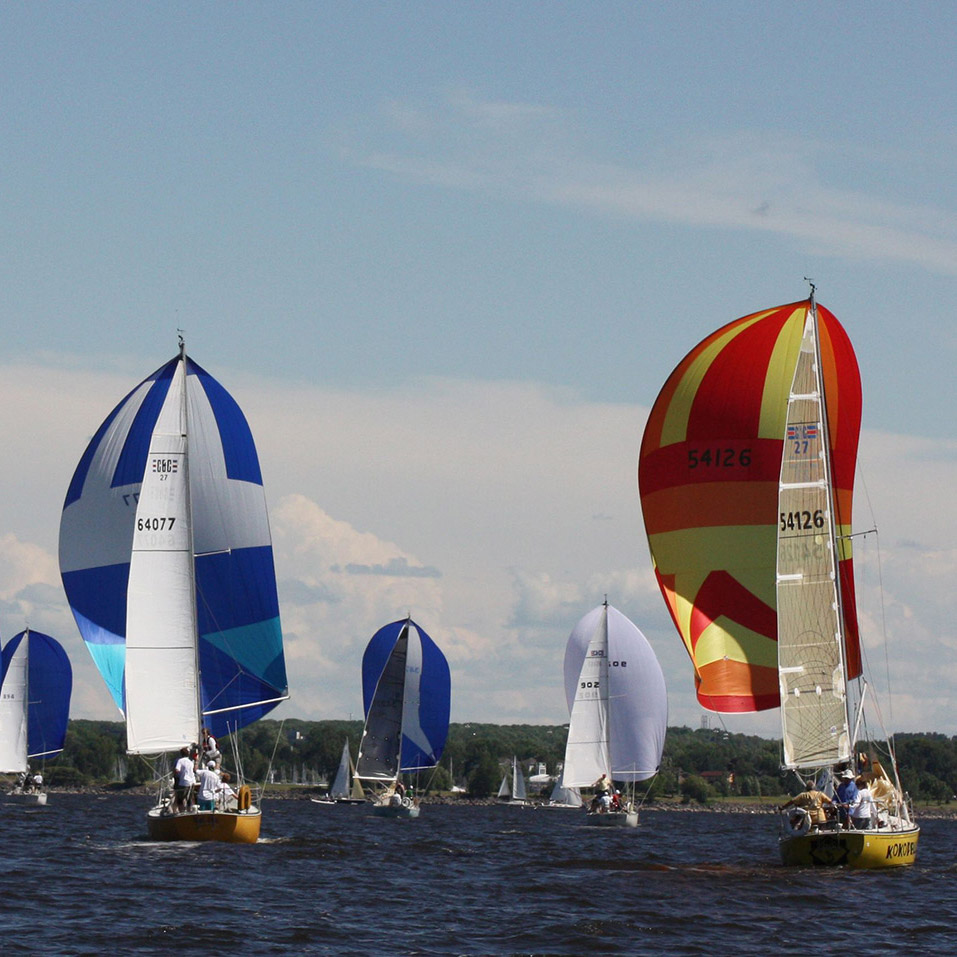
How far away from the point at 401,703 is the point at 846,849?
3754cm

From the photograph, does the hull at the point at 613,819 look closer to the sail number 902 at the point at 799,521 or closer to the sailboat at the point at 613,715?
the sailboat at the point at 613,715

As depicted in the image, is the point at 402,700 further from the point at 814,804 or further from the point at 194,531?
the point at 814,804

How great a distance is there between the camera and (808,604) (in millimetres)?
26250

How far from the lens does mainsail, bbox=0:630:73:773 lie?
2402 inches

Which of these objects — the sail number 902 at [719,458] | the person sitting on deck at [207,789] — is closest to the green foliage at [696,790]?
the sail number 902 at [719,458]

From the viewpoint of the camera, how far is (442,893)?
2308 cm

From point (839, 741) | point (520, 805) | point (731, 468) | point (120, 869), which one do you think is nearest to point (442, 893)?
point (120, 869)

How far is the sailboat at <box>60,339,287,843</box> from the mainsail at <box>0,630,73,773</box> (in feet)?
102

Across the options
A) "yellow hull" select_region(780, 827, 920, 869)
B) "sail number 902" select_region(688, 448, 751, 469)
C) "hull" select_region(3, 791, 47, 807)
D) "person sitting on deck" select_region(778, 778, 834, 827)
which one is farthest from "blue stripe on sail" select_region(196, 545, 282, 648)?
"hull" select_region(3, 791, 47, 807)

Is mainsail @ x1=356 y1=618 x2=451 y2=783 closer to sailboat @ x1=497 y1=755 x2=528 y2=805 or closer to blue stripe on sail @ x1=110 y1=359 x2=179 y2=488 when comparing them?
sailboat @ x1=497 y1=755 x2=528 y2=805

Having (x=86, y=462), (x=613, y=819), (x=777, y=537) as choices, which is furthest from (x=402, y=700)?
A: (x=777, y=537)

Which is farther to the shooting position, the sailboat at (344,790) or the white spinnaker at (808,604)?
the sailboat at (344,790)

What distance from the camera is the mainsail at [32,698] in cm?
6100

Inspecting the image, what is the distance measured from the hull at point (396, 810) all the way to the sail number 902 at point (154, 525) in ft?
103
